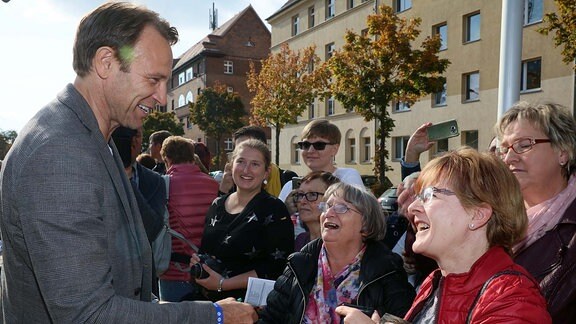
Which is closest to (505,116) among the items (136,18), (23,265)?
(136,18)

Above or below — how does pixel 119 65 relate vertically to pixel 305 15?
below

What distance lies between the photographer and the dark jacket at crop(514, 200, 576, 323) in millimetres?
2160

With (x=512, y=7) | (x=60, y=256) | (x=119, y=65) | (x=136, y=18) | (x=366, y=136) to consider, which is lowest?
(x=366, y=136)

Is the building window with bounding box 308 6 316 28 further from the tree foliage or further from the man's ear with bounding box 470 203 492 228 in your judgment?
the man's ear with bounding box 470 203 492 228

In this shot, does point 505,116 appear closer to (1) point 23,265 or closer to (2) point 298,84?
(1) point 23,265

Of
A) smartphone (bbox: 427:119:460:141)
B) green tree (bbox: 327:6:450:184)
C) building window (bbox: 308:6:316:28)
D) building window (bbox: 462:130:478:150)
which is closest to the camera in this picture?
smartphone (bbox: 427:119:460:141)

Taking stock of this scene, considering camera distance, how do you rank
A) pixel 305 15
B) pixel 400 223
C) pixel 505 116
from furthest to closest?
pixel 305 15, pixel 400 223, pixel 505 116

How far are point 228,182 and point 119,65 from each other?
3.57 meters

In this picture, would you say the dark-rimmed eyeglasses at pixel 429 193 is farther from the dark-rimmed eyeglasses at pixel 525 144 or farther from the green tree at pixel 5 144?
the green tree at pixel 5 144

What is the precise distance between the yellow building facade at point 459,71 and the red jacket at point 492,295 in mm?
14993

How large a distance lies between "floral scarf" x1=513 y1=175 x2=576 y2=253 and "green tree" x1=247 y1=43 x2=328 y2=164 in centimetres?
2712

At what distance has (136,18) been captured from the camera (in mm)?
1876

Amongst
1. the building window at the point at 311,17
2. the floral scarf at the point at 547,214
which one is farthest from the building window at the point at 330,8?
the floral scarf at the point at 547,214

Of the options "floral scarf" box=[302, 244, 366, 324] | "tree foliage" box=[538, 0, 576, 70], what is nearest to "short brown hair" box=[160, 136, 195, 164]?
"floral scarf" box=[302, 244, 366, 324]
